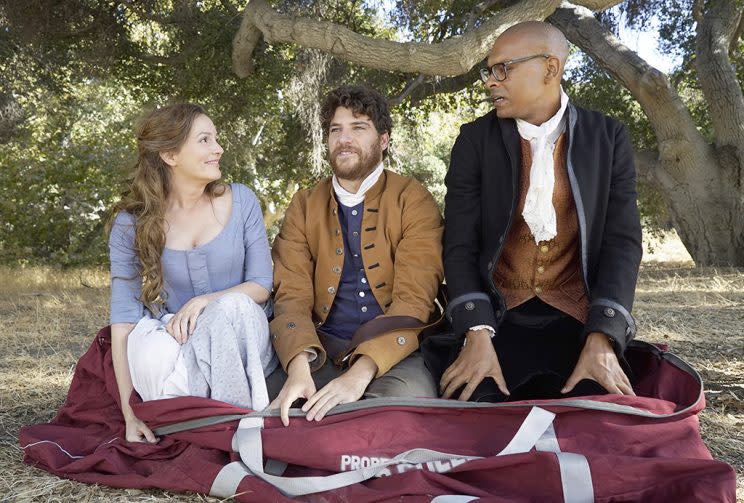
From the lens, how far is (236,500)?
2.59 meters

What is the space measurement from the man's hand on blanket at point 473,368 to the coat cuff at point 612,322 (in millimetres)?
396

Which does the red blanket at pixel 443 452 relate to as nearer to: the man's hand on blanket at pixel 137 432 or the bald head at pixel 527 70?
the man's hand on blanket at pixel 137 432

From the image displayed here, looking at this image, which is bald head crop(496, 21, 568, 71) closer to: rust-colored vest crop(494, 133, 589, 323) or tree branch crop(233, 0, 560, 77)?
rust-colored vest crop(494, 133, 589, 323)

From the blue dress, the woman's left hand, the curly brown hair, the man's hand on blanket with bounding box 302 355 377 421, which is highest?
the curly brown hair

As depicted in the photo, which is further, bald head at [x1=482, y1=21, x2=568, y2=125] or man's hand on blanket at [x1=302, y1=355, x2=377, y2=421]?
bald head at [x1=482, y1=21, x2=568, y2=125]

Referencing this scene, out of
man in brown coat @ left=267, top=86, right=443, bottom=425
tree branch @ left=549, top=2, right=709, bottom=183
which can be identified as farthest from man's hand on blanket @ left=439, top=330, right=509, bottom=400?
tree branch @ left=549, top=2, right=709, bottom=183

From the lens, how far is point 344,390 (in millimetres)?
2906

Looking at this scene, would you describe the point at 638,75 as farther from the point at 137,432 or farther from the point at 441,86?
the point at 137,432

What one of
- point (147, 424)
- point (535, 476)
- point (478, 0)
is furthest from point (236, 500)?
point (478, 0)

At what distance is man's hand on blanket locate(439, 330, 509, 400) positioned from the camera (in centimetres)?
300

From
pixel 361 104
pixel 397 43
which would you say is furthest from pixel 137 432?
pixel 397 43

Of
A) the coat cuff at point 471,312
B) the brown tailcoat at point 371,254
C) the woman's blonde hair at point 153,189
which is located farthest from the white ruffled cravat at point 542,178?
the woman's blonde hair at point 153,189

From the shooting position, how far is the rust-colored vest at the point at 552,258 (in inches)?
129

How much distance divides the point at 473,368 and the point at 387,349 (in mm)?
375
